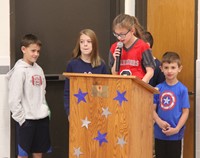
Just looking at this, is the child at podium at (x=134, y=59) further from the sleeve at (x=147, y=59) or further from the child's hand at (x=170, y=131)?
the child's hand at (x=170, y=131)

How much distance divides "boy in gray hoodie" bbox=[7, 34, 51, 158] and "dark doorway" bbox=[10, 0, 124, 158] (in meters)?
0.25

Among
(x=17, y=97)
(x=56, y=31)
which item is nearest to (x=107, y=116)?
(x=17, y=97)

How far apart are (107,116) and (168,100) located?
1.37m

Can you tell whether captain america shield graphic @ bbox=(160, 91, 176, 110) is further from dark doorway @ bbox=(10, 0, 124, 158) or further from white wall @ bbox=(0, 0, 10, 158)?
white wall @ bbox=(0, 0, 10, 158)

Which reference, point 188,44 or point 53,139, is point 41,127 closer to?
point 53,139

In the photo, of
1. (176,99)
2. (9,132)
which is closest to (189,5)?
(176,99)

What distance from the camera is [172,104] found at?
4102mm

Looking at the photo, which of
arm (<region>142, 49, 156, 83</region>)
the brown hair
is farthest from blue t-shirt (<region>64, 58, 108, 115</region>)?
arm (<region>142, 49, 156, 83</region>)

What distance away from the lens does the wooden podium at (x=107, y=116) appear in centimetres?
283

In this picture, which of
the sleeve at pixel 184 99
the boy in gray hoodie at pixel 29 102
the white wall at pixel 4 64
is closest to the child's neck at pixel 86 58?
the boy in gray hoodie at pixel 29 102

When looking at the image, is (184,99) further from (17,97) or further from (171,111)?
(17,97)

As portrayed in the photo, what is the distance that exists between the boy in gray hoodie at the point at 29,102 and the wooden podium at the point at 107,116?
3.85 feet

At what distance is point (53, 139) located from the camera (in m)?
4.77

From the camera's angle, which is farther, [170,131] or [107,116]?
[170,131]
